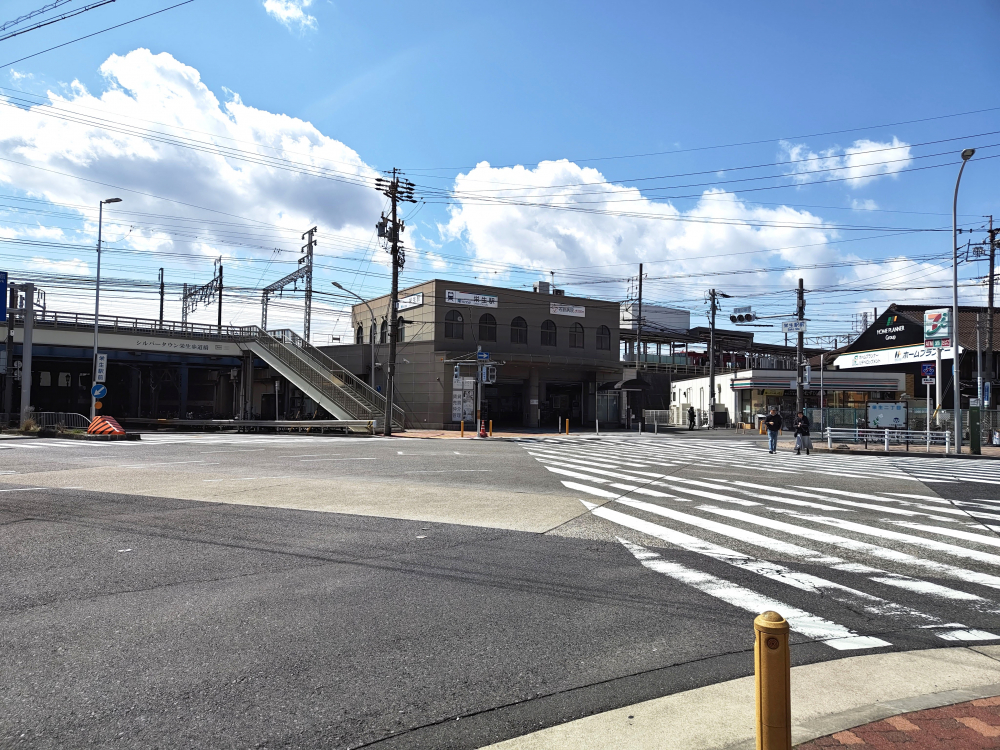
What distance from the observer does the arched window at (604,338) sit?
50.0 m

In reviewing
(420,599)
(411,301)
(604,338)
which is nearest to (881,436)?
(604,338)

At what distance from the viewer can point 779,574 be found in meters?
7.12

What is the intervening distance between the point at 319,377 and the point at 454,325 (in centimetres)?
908

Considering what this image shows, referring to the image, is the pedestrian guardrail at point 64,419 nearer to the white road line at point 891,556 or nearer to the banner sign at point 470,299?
the banner sign at point 470,299

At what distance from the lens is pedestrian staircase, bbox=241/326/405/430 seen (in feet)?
130

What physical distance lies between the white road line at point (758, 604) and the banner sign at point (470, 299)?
1452 inches

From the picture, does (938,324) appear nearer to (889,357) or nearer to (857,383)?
(857,383)

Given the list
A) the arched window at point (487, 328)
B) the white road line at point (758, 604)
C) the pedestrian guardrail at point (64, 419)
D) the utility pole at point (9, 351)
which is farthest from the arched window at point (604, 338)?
the white road line at point (758, 604)

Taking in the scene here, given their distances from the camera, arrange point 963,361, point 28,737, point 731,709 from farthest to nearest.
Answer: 1. point 963,361
2. point 731,709
3. point 28,737

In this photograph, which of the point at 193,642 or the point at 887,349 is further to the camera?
the point at 887,349

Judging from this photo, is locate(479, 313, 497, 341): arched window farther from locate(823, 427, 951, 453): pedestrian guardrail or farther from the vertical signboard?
locate(823, 427, 951, 453): pedestrian guardrail

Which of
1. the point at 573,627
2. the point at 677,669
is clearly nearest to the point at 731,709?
the point at 677,669

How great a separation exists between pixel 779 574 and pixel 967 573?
6.71 feet

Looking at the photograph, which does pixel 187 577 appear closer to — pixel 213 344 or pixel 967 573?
pixel 967 573
